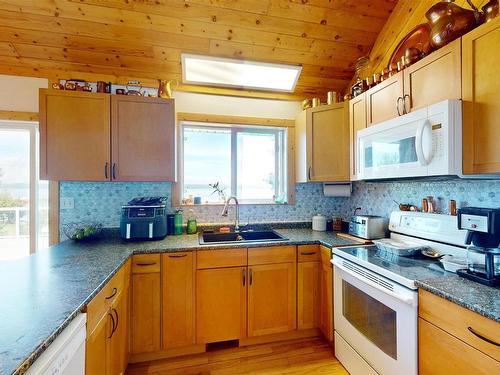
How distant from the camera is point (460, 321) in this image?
1053 mm

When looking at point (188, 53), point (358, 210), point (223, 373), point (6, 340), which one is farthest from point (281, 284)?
point (188, 53)

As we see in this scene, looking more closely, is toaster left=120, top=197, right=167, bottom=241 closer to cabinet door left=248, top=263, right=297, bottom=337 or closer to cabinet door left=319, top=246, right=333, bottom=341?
cabinet door left=248, top=263, right=297, bottom=337

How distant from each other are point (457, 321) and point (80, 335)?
154cm

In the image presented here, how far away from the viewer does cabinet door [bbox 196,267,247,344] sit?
6.46 feet

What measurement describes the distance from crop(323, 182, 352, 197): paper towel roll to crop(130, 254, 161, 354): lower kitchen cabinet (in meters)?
1.85

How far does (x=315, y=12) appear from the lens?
213cm

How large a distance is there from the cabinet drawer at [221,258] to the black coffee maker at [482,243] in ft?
4.51

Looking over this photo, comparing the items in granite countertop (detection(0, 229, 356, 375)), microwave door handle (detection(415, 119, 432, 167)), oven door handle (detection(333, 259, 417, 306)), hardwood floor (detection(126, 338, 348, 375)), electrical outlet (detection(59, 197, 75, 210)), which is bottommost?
hardwood floor (detection(126, 338, 348, 375))

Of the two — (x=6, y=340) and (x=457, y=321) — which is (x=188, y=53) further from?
(x=457, y=321)

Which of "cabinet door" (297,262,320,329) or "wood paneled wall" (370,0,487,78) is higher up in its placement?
"wood paneled wall" (370,0,487,78)

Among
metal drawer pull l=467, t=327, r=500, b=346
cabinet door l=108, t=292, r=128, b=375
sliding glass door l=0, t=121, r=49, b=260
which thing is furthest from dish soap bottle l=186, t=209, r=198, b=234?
metal drawer pull l=467, t=327, r=500, b=346

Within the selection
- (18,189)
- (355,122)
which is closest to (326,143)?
(355,122)

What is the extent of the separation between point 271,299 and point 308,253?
1.63 feet

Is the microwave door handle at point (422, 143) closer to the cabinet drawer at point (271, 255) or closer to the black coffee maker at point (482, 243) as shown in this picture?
the black coffee maker at point (482, 243)
